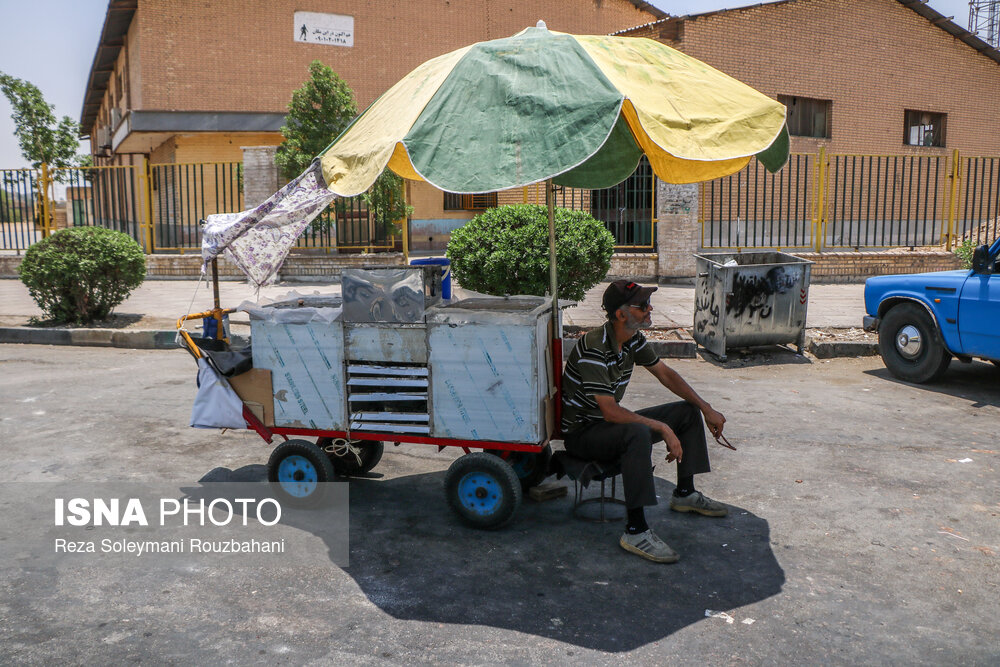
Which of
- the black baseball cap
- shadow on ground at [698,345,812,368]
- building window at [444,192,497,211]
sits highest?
building window at [444,192,497,211]

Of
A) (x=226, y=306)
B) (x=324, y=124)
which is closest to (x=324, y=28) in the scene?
(x=324, y=124)

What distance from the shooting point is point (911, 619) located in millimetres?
3572

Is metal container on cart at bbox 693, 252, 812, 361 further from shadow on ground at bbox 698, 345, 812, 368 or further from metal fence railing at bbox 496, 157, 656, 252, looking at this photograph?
metal fence railing at bbox 496, 157, 656, 252

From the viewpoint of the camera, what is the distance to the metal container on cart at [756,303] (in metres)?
9.11

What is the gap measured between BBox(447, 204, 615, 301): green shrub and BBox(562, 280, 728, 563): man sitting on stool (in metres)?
5.16

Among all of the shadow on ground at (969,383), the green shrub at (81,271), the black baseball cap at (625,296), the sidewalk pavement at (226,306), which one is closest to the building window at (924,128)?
the sidewalk pavement at (226,306)

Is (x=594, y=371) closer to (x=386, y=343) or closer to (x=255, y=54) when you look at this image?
(x=386, y=343)

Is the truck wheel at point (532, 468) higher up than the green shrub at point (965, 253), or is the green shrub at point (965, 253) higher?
the green shrub at point (965, 253)

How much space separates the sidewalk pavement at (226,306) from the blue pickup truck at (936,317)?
1.65m

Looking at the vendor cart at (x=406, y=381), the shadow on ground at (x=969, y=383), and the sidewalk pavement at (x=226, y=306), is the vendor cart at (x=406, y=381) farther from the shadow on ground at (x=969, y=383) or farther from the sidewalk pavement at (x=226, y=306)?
the shadow on ground at (x=969, y=383)

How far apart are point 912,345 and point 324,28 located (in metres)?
20.9

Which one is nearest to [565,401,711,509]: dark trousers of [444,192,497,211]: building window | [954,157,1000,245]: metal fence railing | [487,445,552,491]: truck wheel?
[487,445,552,491]: truck wheel

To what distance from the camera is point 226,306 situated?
12.1m

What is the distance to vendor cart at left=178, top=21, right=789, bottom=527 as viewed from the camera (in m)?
3.80
